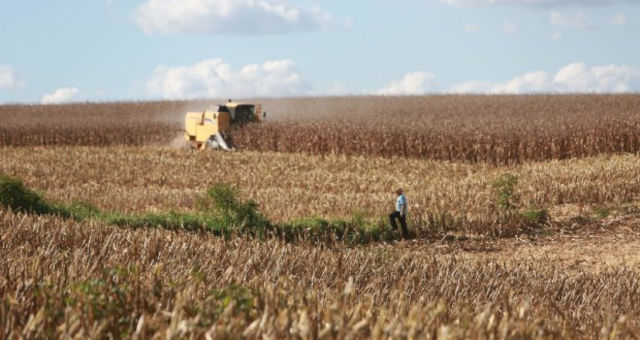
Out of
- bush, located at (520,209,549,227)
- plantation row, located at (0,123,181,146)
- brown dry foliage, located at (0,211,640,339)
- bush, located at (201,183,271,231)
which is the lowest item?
plantation row, located at (0,123,181,146)

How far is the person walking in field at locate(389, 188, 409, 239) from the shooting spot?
18473 millimetres

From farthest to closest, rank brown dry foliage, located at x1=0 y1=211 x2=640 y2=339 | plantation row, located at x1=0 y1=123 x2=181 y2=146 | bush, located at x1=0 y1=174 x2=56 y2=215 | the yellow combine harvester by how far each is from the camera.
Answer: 1. plantation row, located at x1=0 y1=123 x2=181 y2=146
2. the yellow combine harvester
3. bush, located at x1=0 y1=174 x2=56 y2=215
4. brown dry foliage, located at x1=0 y1=211 x2=640 y2=339

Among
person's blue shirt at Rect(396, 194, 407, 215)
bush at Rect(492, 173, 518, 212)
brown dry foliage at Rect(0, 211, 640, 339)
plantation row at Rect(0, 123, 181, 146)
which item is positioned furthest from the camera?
plantation row at Rect(0, 123, 181, 146)

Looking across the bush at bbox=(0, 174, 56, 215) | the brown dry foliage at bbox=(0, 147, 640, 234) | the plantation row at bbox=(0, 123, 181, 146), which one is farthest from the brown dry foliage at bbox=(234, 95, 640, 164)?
the bush at bbox=(0, 174, 56, 215)

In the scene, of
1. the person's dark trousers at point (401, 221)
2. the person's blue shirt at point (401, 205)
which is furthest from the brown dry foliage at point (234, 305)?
the person's dark trousers at point (401, 221)

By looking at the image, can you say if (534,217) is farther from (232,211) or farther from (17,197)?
(17,197)

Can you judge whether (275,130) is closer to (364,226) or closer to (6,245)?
(364,226)

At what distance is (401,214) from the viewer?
61.0ft

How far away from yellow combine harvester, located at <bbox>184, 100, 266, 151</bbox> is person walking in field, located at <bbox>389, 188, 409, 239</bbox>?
18.7m

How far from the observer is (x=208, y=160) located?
3359 cm

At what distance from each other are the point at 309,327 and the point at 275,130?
122 ft

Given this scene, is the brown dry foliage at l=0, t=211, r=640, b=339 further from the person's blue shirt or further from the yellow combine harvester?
the yellow combine harvester

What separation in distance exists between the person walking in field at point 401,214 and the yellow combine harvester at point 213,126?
61.3 ft

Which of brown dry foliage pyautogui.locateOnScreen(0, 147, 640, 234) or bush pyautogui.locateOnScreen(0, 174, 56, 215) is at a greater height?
bush pyautogui.locateOnScreen(0, 174, 56, 215)
